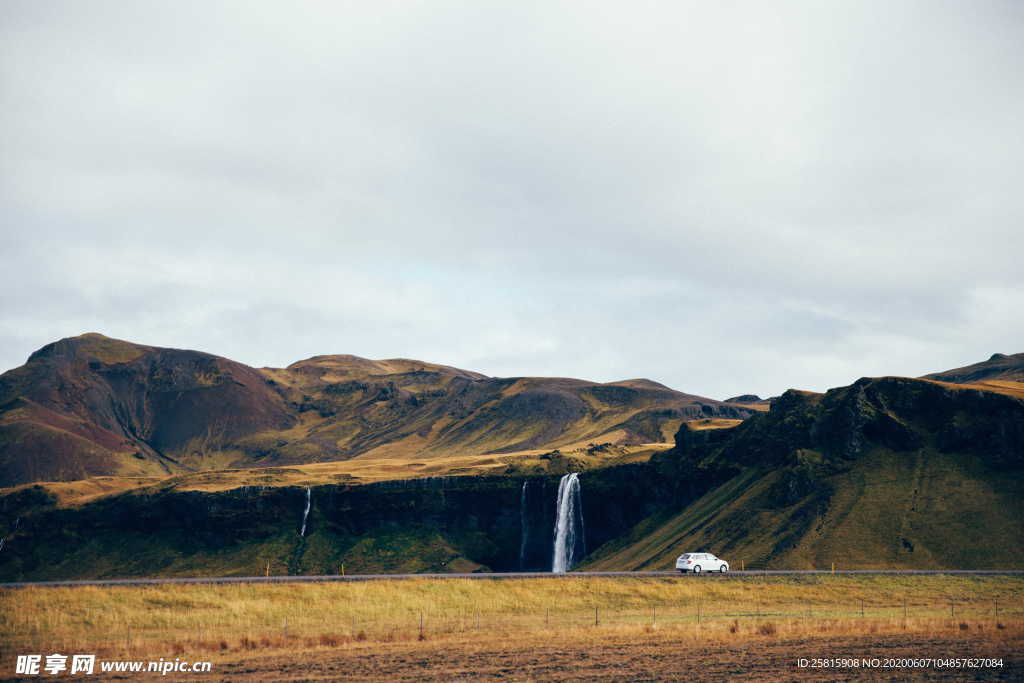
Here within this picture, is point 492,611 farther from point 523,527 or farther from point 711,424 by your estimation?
point 711,424

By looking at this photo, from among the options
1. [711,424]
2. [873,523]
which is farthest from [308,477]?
[873,523]

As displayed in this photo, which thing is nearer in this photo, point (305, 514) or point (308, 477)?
point (305, 514)

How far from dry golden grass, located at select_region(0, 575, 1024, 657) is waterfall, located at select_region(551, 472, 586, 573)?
76.3 m

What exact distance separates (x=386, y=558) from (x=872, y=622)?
4295 inches

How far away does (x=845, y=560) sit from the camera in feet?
297

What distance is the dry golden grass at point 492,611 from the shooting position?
47.9m

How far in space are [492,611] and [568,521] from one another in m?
90.2

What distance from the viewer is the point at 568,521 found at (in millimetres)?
151625

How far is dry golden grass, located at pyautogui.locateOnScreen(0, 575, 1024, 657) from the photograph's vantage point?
47.9m

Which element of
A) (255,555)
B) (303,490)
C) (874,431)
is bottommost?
(255,555)

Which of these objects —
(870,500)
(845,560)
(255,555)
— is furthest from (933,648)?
(255,555)

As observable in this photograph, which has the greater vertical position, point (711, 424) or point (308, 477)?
point (711, 424)

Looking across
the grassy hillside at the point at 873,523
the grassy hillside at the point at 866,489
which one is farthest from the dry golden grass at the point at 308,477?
the grassy hillside at the point at 873,523

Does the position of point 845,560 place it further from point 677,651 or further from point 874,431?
point 677,651
